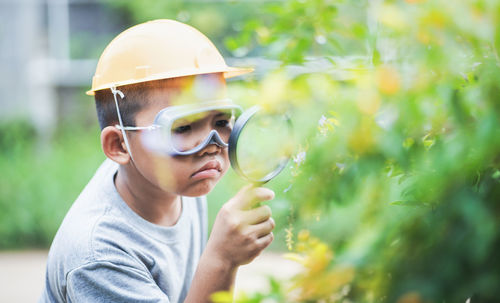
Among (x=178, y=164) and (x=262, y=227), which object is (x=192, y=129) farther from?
(x=262, y=227)

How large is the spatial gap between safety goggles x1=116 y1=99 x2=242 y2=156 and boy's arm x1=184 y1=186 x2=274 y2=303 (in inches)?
8.8

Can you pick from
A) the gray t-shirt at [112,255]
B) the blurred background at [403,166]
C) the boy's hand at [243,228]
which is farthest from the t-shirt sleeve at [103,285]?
the blurred background at [403,166]

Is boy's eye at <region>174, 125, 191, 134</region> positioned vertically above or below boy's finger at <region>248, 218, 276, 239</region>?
above

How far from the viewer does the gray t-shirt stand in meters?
1.59

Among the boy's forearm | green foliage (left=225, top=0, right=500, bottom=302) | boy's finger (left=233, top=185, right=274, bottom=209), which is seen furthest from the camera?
the boy's forearm

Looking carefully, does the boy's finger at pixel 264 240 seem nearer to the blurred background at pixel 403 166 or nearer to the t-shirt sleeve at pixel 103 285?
the blurred background at pixel 403 166

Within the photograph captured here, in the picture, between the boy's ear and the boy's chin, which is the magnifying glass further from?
the boy's ear

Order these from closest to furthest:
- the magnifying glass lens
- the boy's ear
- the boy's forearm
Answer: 1. the magnifying glass lens
2. the boy's forearm
3. the boy's ear

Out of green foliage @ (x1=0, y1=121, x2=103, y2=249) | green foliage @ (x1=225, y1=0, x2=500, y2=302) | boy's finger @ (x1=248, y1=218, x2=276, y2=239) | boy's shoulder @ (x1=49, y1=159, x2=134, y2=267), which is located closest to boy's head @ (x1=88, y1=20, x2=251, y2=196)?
boy's shoulder @ (x1=49, y1=159, x2=134, y2=267)

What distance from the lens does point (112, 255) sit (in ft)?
5.26

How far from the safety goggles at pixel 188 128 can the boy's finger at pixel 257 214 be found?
257 mm

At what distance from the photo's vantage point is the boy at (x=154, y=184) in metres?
1.57

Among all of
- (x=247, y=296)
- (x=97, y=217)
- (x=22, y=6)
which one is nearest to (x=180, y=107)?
(x=97, y=217)

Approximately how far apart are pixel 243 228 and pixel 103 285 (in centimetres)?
45
